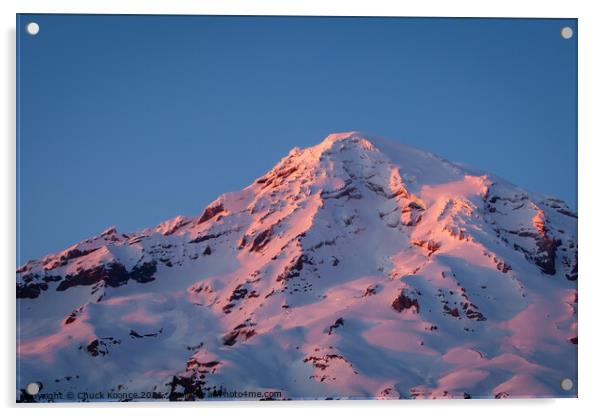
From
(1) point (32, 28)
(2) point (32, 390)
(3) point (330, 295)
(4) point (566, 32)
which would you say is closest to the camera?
(2) point (32, 390)

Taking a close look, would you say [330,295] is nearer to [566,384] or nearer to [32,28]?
[566,384]

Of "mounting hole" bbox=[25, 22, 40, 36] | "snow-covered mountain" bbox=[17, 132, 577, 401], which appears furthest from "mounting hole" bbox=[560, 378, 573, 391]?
"mounting hole" bbox=[25, 22, 40, 36]

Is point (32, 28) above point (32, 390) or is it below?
above

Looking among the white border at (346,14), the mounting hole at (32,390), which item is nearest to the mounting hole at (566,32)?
the white border at (346,14)

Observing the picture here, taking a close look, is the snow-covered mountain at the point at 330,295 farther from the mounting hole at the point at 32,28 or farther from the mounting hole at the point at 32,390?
the mounting hole at the point at 32,28

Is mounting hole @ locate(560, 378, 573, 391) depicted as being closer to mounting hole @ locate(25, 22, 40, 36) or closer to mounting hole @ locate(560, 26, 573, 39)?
mounting hole @ locate(560, 26, 573, 39)

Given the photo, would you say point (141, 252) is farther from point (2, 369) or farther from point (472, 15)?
point (472, 15)

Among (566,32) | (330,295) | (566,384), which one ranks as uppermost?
(566,32)

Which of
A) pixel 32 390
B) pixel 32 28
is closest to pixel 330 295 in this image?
pixel 32 390
